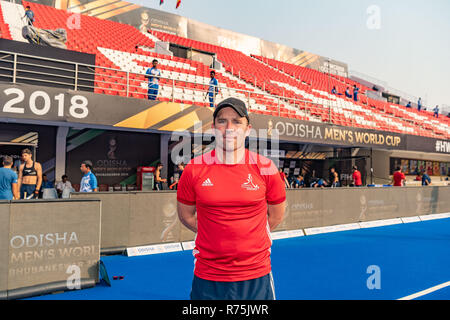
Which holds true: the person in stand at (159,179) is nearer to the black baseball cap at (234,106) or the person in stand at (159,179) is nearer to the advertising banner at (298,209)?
the advertising banner at (298,209)

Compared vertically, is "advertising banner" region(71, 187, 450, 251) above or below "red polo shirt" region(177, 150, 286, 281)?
below

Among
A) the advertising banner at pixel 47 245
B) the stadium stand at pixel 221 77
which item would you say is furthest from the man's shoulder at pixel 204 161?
the stadium stand at pixel 221 77

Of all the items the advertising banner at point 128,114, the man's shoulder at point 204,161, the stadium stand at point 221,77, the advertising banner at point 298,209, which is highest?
the stadium stand at point 221,77

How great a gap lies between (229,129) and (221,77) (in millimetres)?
20107

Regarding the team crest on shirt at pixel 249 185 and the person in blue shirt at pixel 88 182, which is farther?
the person in blue shirt at pixel 88 182

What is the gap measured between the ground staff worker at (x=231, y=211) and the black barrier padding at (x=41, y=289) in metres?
3.61

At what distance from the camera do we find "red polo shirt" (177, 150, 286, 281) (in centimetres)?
189

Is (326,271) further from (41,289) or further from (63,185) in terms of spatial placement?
(63,185)

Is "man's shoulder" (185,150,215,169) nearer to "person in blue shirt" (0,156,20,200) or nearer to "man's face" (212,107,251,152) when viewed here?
"man's face" (212,107,251,152)

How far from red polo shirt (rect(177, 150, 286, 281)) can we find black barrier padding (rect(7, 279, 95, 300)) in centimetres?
367

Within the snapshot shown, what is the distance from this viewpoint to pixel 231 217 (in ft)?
6.23

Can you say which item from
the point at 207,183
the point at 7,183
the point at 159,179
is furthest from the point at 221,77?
the point at 207,183

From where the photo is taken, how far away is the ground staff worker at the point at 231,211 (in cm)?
189

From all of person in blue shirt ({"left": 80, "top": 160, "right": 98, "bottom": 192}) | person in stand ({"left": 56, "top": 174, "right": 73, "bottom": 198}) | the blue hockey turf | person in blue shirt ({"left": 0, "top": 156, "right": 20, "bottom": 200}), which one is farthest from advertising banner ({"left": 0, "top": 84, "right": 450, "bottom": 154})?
the blue hockey turf
